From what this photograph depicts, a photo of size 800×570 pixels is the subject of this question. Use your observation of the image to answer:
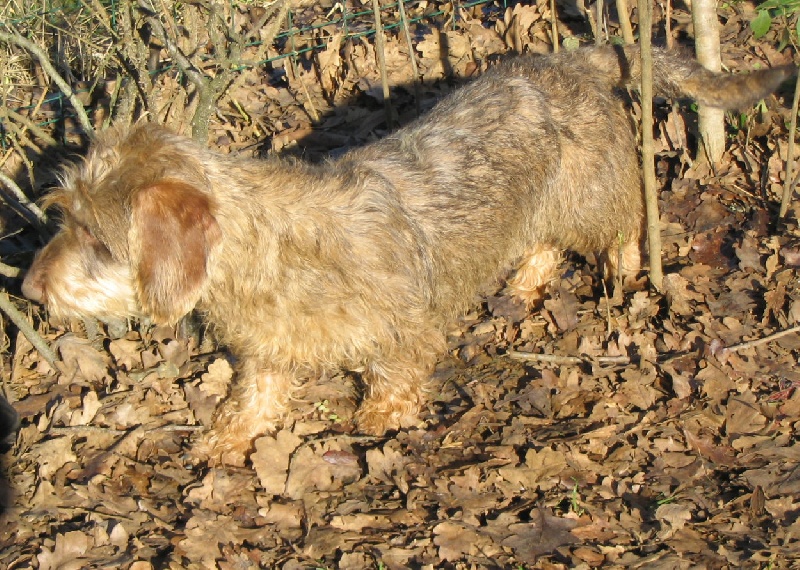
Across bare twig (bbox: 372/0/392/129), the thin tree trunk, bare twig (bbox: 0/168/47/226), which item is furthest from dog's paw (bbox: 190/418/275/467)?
the thin tree trunk

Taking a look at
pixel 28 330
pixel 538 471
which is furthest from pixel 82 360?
pixel 538 471

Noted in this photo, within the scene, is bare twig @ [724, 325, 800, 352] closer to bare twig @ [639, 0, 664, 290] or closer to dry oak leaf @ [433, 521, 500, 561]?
bare twig @ [639, 0, 664, 290]

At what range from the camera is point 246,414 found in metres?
4.62

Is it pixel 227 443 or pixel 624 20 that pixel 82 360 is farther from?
pixel 624 20

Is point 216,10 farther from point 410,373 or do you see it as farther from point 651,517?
point 651,517

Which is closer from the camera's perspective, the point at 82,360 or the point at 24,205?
the point at 24,205

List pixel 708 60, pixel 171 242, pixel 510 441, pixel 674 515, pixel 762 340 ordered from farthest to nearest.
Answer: pixel 708 60 < pixel 762 340 < pixel 510 441 < pixel 674 515 < pixel 171 242

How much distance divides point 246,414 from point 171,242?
142cm

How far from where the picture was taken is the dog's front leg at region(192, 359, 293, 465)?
178 inches

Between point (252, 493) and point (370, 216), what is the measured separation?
1454mm

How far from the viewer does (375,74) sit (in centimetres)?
694

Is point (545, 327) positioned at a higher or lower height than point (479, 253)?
lower

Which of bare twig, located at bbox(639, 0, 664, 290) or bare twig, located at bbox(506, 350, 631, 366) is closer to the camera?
bare twig, located at bbox(639, 0, 664, 290)

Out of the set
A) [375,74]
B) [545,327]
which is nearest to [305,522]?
[545,327]
